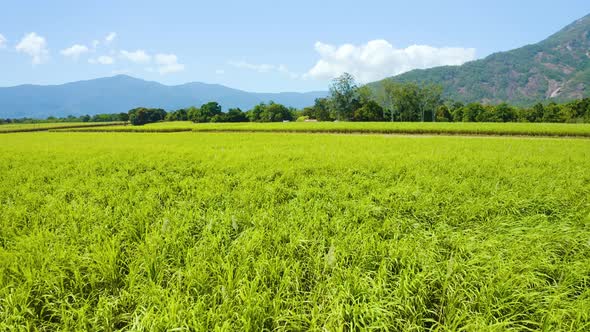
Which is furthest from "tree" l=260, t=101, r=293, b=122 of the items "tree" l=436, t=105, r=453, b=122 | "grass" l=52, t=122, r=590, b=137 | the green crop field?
the green crop field

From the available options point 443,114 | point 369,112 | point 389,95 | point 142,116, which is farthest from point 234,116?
point 443,114

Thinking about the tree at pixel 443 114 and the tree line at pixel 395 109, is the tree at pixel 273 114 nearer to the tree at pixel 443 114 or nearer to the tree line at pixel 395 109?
the tree line at pixel 395 109

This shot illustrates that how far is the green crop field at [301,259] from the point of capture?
102 inches

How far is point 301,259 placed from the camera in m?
3.59

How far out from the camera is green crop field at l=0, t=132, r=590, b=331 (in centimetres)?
258

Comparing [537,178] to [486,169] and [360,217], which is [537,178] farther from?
[360,217]

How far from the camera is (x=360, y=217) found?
4.86 meters

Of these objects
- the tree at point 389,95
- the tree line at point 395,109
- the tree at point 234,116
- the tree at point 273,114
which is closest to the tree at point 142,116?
the tree line at point 395,109

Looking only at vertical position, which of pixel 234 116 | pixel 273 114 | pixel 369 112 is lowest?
pixel 369 112

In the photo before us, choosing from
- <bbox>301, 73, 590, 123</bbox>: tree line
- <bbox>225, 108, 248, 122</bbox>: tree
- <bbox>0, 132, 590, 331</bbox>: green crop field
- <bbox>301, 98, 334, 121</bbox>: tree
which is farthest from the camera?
<bbox>301, 98, 334, 121</bbox>: tree

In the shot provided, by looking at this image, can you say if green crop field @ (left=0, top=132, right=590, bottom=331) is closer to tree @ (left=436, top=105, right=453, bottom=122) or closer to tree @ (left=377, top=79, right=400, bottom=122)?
tree @ (left=377, top=79, right=400, bottom=122)

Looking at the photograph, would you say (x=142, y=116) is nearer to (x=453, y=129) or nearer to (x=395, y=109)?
(x=395, y=109)

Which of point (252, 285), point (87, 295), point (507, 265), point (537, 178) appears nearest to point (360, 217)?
point (507, 265)

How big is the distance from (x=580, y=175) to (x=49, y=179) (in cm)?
1517
